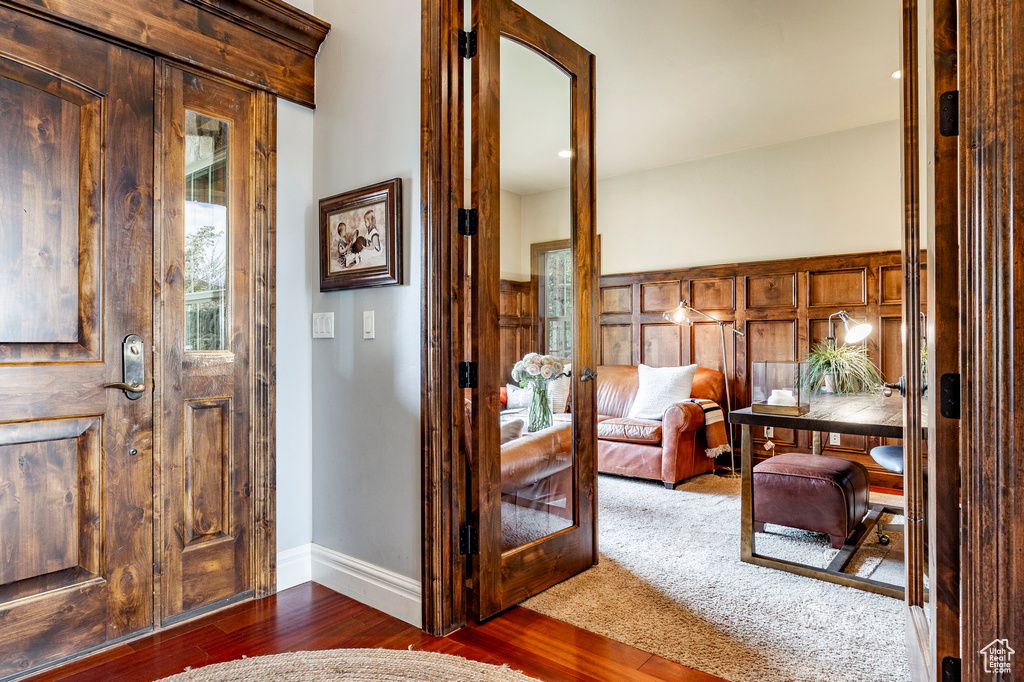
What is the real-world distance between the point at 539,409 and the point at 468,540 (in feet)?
2.00

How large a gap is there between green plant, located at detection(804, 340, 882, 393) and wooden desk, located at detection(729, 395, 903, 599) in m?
1.15

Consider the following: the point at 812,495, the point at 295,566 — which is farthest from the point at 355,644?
the point at 812,495

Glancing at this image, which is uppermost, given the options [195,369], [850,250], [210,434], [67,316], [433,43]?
[433,43]

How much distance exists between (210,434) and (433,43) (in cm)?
168

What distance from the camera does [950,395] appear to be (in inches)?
49.0

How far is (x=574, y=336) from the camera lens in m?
2.61

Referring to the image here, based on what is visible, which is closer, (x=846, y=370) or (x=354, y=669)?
(x=354, y=669)

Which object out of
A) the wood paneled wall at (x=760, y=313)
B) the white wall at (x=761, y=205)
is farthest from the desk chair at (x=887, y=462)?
the white wall at (x=761, y=205)

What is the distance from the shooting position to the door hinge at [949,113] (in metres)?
1.25

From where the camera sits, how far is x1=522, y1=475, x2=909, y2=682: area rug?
6.13 feet

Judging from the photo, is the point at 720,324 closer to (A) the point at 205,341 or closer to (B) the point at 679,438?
(B) the point at 679,438

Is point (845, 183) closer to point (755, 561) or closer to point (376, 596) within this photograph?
point (755, 561)

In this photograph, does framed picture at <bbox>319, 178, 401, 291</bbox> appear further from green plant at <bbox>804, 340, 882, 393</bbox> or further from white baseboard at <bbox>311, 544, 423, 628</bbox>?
green plant at <bbox>804, 340, 882, 393</bbox>

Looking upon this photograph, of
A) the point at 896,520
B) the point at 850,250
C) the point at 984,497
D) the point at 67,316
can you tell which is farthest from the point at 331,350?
the point at 850,250
